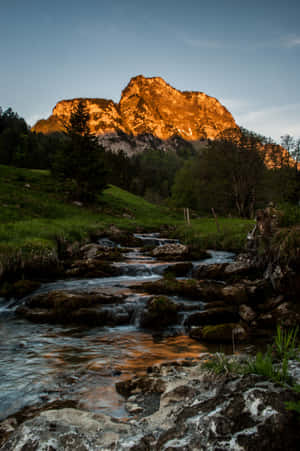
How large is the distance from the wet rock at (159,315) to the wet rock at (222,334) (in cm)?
123

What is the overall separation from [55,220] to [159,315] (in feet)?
55.6

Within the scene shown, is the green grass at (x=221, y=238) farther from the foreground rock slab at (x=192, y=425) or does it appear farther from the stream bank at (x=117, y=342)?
the foreground rock slab at (x=192, y=425)

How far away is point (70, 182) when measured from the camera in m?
33.5

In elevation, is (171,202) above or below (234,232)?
above

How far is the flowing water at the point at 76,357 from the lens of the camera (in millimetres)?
4316

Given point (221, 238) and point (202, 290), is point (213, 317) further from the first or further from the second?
point (221, 238)

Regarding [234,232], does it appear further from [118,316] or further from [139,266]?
[118,316]

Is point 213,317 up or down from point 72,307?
down

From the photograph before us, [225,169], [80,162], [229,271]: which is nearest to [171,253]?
[229,271]

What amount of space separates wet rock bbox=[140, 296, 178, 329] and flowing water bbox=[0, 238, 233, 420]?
311 mm

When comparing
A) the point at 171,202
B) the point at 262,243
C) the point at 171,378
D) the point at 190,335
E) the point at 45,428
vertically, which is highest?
the point at 171,202

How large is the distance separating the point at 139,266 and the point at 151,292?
3.71m

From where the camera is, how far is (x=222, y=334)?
6.81 meters

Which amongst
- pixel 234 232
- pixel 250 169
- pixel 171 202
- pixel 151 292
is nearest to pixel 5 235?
pixel 151 292
